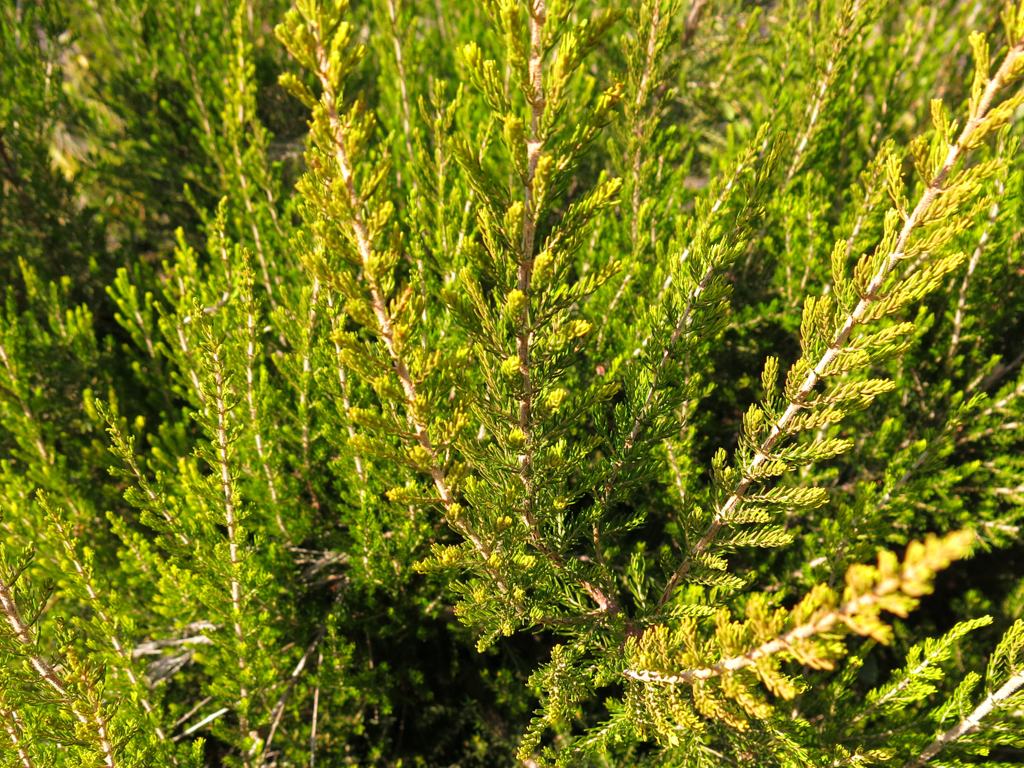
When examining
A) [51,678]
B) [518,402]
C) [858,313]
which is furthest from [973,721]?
[51,678]

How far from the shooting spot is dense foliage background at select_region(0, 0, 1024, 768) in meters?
1.53

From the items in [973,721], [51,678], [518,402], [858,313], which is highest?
[858,313]

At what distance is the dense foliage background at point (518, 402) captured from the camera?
1530 millimetres

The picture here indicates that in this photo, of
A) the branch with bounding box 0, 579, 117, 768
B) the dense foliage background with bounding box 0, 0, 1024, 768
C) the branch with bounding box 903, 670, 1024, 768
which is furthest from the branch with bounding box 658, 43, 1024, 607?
the branch with bounding box 0, 579, 117, 768

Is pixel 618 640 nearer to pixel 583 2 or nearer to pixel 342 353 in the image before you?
pixel 342 353

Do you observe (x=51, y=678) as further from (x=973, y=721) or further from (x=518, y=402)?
(x=973, y=721)

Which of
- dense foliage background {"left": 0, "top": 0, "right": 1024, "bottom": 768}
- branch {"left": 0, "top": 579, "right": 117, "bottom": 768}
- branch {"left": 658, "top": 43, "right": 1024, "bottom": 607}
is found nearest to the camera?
branch {"left": 658, "top": 43, "right": 1024, "bottom": 607}

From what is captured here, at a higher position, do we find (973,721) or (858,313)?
(858,313)

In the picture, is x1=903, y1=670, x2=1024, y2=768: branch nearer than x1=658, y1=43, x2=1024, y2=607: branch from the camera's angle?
No

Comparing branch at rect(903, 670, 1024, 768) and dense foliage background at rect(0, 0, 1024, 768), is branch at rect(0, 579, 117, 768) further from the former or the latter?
branch at rect(903, 670, 1024, 768)

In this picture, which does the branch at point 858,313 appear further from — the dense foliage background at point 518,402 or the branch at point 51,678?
the branch at point 51,678

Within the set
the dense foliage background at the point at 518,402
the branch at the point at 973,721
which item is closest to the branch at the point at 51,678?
the dense foliage background at the point at 518,402

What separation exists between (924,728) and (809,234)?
2.41 meters

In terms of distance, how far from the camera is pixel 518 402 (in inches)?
71.1
